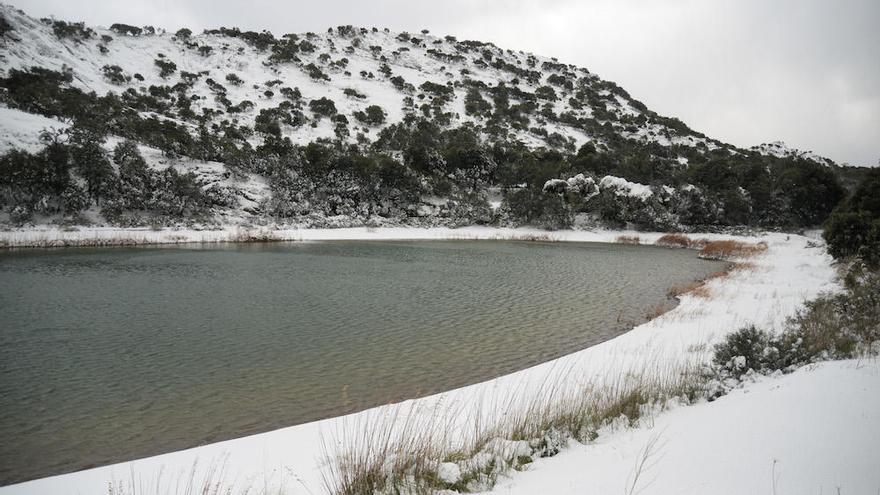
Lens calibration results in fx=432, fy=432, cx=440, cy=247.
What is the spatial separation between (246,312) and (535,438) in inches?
477

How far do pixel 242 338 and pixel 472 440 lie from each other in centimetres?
852

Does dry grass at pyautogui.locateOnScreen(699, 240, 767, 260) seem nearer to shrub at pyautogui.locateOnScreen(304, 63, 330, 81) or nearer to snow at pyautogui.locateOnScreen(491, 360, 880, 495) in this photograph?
snow at pyautogui.locateOnScreen(491, 360, 880, 495)

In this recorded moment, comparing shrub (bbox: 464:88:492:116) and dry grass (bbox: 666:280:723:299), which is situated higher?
shrub (bbox: 464:88:492:116)

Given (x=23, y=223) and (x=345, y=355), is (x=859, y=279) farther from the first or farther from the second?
(x=23, y=223)

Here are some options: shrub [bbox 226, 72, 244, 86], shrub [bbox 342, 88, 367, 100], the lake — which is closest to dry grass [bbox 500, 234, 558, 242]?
the lake

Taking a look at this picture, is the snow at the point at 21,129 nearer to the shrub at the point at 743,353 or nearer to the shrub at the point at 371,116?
the shrub at the point at 371,116

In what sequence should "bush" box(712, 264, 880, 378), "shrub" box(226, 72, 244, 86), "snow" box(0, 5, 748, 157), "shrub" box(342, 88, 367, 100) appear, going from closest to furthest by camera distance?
"bush" box(712, 264, 880, 378)
"snow" box(0, 5, 748, 157)
"shrub" box(226, 72, 244, 86)
"shrub" box(342, 88, 367, 100)

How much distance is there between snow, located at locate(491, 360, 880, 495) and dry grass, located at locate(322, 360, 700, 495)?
0.23 m

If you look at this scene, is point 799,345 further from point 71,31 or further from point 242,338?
point 71,31

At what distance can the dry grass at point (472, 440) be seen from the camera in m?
4.28

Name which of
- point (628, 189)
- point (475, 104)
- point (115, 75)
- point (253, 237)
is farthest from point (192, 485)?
point (475, 104)

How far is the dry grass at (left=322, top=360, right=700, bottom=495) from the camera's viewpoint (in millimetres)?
4277

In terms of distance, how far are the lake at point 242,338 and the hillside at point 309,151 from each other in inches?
790

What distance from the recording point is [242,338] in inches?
460
